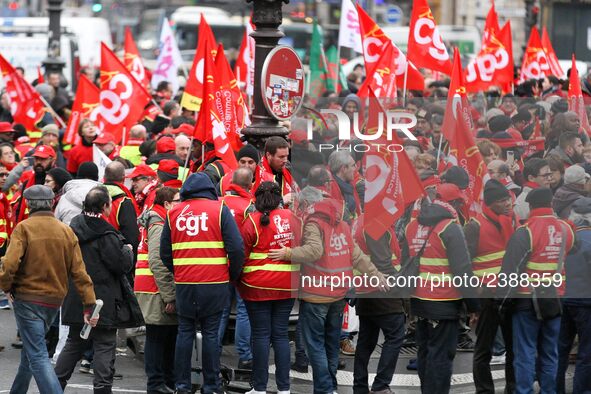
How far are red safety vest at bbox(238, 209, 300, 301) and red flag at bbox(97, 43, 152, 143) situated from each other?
6.37 m

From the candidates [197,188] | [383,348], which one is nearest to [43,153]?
[197,188]

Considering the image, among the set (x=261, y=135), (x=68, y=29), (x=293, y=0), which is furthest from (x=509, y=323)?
(x=293, y=0)

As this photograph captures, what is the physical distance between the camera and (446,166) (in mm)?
8953

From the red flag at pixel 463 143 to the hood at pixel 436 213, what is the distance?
13.9 inches

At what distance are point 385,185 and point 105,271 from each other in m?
2.06

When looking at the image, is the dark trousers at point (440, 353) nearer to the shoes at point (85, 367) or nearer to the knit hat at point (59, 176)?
the shoes at point (85, 367)

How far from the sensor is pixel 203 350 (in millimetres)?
9078

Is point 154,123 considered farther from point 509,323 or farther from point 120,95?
point 509,323

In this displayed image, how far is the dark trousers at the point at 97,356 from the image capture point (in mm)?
8977

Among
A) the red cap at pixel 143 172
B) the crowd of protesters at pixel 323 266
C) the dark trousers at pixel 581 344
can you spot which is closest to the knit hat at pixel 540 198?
the crowd of protesters at pixel 323 266

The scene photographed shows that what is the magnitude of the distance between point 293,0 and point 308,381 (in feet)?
193

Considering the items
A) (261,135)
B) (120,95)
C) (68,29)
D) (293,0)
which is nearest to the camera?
(261,135)

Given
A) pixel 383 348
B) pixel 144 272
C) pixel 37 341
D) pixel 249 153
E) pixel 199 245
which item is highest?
pixel 249 153

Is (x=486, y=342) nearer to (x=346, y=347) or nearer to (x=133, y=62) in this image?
(x=346, y=347)
